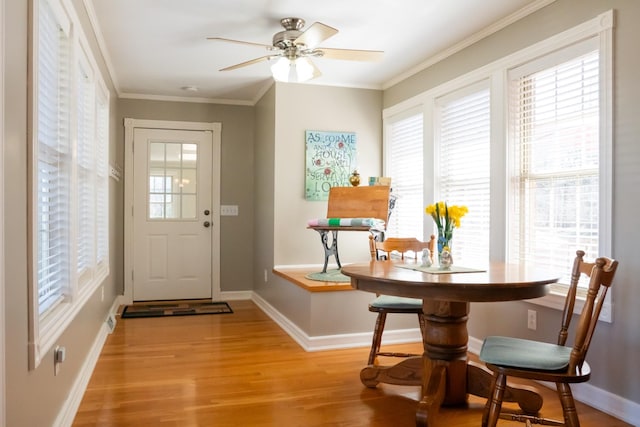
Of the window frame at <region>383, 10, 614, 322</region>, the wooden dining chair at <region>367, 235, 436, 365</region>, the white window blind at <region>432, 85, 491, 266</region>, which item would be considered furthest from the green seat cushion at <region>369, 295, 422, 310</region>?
the window frame at <region>383, 10, 614, 322</region>

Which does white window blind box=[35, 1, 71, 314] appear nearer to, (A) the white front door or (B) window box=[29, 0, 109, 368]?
(B) window box=[29, 0, 109, 368]

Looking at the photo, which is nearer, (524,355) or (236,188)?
(524,355)

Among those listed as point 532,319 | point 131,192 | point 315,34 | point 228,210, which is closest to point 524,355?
point 532,319

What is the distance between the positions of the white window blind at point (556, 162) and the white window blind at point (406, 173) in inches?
50.2

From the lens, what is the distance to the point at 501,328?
143 inches

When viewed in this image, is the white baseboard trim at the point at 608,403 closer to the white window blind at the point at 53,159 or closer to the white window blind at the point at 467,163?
the white window blind at the point at 467,163

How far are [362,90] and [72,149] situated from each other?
3.21 metres

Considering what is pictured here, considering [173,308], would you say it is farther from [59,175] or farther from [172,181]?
[59,175]

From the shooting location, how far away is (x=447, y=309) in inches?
106

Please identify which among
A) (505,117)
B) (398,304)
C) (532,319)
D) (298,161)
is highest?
(505,117)

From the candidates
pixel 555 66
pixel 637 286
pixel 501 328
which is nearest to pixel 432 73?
pixel 555 66

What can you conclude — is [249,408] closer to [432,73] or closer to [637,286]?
[637,286]

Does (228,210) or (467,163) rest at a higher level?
(467,163)

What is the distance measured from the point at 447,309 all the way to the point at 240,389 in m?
1.31
